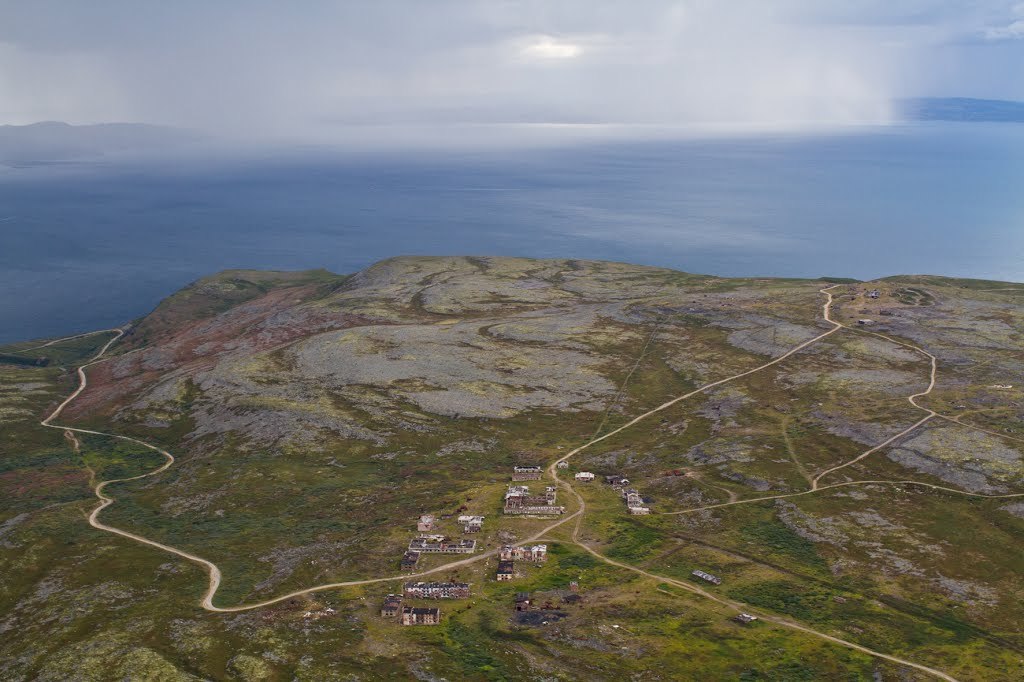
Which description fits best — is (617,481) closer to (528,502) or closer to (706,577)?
(528,502)

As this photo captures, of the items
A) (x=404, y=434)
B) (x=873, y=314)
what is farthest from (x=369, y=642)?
(x=873, y=314)

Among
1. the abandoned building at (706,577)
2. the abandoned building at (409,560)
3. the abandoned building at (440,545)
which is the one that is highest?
the abandoned building at (706,577)

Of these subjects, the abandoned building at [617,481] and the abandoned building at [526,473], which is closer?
the abandoned building at [617,481]

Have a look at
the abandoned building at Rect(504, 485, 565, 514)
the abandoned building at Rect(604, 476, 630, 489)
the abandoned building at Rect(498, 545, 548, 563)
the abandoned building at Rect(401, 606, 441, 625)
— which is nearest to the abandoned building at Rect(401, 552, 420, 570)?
the abandoned building at Rect(401, 606, 441, 625)

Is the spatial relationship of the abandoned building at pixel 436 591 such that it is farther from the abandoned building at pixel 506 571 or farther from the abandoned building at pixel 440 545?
the abandoned building at pixel 440 545

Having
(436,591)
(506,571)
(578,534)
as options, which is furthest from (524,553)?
(436,591)

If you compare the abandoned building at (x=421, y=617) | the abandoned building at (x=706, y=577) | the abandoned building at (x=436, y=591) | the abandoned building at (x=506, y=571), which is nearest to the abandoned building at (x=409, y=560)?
the abandoned building at (x=436, y=591)
